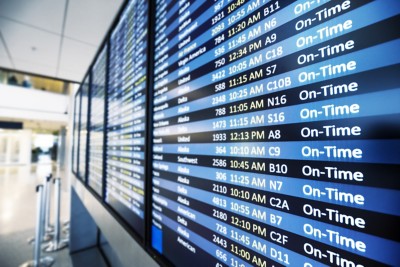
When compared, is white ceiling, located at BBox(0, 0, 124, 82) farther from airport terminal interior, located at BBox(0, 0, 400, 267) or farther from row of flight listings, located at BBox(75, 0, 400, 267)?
row of flight listings, located at BBox(75, 0, 400, 267)

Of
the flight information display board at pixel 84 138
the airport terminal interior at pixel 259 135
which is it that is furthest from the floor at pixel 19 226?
the airport terminal interior at pixel 259 135

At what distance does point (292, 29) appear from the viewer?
483mm

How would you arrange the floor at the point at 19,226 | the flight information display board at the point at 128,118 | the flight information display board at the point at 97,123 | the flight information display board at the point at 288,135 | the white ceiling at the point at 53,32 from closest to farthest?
the flight information display board at the point at 288,135 → the flight information display board at the point at 128,118 → the white ceiling at the point at 53,32 → the flight information display board at the point at 97,123 → the floor at the point at 19,226

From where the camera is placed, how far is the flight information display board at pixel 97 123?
213 centimetres

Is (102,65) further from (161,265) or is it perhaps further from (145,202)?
(161,265)

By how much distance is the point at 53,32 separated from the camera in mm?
2371

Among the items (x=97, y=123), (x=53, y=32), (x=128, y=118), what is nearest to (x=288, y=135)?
(x=128, y=118)

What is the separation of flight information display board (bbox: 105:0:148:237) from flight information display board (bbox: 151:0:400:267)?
0.42 m

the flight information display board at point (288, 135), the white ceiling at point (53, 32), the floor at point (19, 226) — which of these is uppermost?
the white ceiling at point (53, 32)

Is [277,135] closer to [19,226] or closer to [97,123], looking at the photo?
[97,123]

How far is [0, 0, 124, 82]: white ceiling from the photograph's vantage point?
1.93 m

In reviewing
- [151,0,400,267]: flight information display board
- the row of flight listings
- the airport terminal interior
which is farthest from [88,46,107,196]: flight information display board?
[151,0,400,267]: flight information display board

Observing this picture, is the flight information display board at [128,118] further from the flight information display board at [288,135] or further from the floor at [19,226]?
the floor at [19,226]

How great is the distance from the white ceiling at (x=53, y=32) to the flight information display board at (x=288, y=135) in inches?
60.0
